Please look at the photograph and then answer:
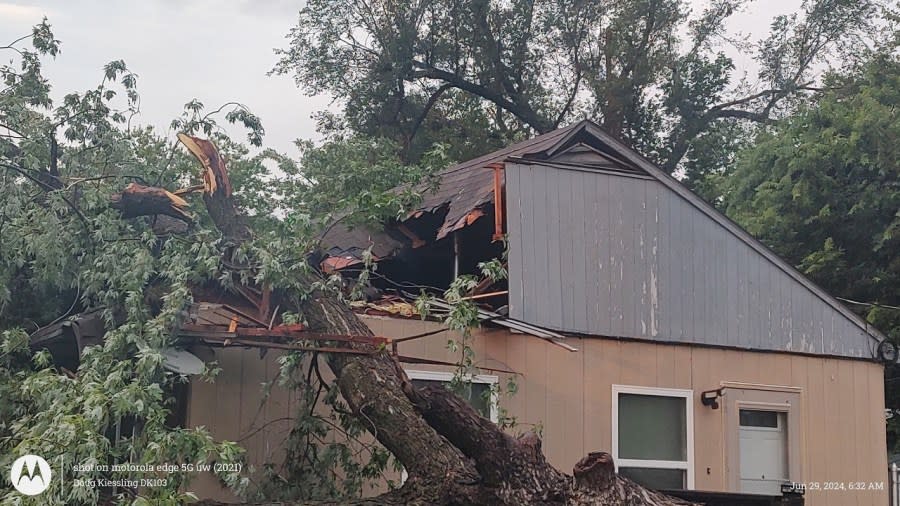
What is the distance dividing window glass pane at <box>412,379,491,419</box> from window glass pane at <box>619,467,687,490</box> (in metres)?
1.59

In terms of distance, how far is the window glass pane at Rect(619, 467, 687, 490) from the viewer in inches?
370

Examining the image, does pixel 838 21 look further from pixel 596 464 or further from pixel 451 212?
pixel 596 464

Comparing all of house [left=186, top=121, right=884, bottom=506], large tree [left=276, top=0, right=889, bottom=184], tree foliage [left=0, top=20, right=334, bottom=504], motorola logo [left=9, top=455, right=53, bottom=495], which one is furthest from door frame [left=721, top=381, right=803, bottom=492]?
large tree [left=276, top=0, right=889, bottom=184]

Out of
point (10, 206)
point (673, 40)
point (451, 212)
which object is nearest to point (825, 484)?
point (451, 212)

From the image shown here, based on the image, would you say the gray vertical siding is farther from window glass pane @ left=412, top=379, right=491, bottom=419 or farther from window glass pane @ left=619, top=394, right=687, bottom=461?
window glass pane @ left=412, top=379, right=491, bottom=419

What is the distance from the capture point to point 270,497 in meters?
7.54

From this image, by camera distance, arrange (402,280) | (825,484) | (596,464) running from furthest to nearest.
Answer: (402,280), (825,484), (596,464)

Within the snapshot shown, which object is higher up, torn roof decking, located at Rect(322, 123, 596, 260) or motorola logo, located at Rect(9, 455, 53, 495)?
torn roof decking, located at Rect(322, 123, 596, 260)

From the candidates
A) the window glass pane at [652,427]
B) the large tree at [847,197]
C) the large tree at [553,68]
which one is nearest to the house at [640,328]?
the window glass pane at [652,427]

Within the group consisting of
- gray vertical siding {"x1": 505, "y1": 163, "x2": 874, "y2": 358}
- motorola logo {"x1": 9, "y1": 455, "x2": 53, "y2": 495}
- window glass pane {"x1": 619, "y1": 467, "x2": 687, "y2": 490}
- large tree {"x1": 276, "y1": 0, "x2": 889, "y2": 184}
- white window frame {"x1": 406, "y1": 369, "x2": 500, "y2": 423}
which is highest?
large tree {"x1": 276, "y1": 0, "x2": 889, "y2": 184}

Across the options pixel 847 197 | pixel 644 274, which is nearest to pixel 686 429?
pixel 644 274

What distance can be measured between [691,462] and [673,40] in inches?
685

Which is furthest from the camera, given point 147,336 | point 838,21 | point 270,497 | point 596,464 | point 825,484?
point 838,21

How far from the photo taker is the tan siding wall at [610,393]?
8.20 metres
